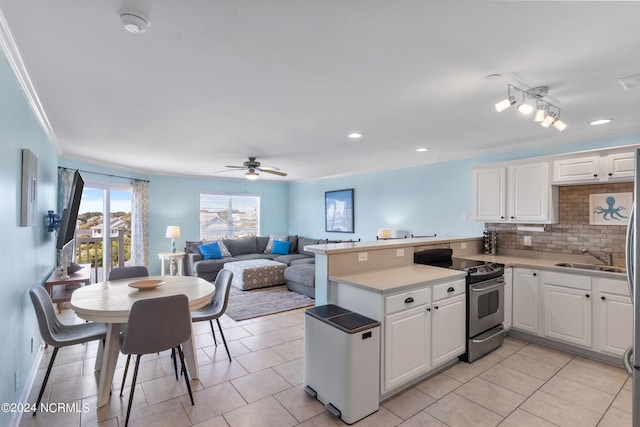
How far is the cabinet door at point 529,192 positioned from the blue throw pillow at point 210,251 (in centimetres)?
534

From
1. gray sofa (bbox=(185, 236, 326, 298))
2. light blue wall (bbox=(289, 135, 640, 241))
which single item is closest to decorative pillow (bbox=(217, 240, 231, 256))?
gray sofa (bbox=(185, 236, 326, 298))

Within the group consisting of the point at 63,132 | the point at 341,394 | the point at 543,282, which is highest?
the point at 63,132

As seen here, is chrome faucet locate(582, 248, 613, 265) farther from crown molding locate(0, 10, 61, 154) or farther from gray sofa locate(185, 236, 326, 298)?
crown molding locate(0, 10, 61, 154)

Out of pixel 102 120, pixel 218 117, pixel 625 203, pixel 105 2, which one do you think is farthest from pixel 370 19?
pixel 625 203

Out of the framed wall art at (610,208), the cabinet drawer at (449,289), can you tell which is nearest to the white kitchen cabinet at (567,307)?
the framed wall art at (610,208)

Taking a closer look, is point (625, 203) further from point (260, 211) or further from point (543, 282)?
point (260, 211)

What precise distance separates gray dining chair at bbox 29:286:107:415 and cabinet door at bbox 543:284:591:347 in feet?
13.7

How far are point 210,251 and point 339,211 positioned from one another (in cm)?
291

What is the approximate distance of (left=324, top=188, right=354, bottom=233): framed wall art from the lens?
6871mm

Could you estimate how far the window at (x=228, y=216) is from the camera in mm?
7703

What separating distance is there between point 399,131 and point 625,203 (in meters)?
2.47

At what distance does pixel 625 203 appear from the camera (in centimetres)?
333

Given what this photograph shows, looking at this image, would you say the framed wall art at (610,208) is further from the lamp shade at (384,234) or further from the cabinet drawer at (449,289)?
the lamp shade at (384,234)

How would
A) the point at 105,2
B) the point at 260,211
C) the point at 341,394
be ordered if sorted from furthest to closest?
the point at 260,211
the point at 341,394
the point at 105,2
